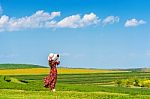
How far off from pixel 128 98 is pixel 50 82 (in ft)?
25.9

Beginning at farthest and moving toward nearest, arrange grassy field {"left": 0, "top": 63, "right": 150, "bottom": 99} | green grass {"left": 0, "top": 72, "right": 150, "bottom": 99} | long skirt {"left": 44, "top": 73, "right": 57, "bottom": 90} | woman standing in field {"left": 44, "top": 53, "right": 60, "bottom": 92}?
long skirt {"left": 44, "top": 73, "right": 57, "bottom": 90}
woman standing in field {"left": 44, "top": 53, "right": 60, "bottom": 92}
green grass {"left": 0, "top": 72, "right": 150, "bottom": 99}
grassy field {"left": 0, "top": 63, "right": 150, "bottom": 99}

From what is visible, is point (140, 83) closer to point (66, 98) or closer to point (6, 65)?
point (66, 98)

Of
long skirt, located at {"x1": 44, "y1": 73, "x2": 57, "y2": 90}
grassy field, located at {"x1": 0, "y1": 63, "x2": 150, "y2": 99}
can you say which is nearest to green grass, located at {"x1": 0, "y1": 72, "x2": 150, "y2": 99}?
grassy field, located at {"x1": 0, "y1": 63, "x2": 150, "y2": 99}

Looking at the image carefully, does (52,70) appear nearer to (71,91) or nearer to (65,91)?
(65,91)

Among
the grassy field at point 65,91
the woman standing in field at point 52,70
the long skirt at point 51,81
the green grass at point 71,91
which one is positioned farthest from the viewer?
the long skirt at point 51,81

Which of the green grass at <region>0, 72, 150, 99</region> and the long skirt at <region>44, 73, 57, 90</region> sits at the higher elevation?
the long skirt at <region>44, 73, 57, 90</region>

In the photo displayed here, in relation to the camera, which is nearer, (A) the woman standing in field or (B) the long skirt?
(A) the woman standing in field

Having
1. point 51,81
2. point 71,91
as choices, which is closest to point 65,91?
point 71,91

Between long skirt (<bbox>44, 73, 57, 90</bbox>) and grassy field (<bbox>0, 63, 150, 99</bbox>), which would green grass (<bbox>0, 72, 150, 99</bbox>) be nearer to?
grassy field (<bbox>0, 63, 150, 99</bbox>)

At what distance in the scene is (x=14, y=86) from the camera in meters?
48.1

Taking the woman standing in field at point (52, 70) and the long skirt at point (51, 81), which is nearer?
the woman standing in field at point (52, 70)

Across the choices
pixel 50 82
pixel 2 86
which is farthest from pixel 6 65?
pixel 50 82

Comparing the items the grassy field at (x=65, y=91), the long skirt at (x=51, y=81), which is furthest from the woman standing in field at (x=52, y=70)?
the grassy field at (x=65, y=91)

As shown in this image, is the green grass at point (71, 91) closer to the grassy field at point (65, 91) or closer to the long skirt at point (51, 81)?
the grassy field at point (65, 91)
